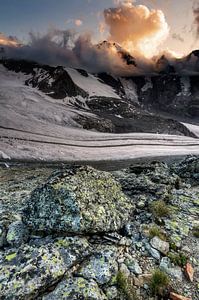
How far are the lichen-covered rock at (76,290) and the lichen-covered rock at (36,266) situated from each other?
0.30 metres

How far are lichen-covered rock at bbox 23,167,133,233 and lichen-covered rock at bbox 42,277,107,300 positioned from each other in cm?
205

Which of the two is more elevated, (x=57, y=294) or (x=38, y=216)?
(x=38, y=216)

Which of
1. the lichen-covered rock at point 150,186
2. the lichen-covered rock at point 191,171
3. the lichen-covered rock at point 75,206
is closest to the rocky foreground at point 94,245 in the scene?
the lichen-covered rock at point 75,206

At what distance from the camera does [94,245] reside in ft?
31.9

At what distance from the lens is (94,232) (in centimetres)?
1006

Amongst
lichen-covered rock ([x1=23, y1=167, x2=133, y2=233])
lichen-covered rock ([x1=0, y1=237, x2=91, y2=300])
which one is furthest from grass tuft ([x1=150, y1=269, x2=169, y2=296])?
lichen-covered rock ([x1=23, y1=167, x2=133, y2=233])

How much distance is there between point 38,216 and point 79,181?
2.28 m

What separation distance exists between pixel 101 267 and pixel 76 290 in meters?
1.30

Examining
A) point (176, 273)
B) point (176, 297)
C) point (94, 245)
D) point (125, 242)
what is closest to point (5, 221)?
point (94, 245)

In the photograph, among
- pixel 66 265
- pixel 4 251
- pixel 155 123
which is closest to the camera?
pixel 66 265

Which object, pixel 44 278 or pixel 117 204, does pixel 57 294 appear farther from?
pixel 117 204

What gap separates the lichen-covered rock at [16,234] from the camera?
968 cm

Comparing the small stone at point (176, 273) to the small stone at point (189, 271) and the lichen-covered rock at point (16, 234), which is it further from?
the lichen-covered rock at point (16, 234)

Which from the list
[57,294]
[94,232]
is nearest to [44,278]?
[57,294]
